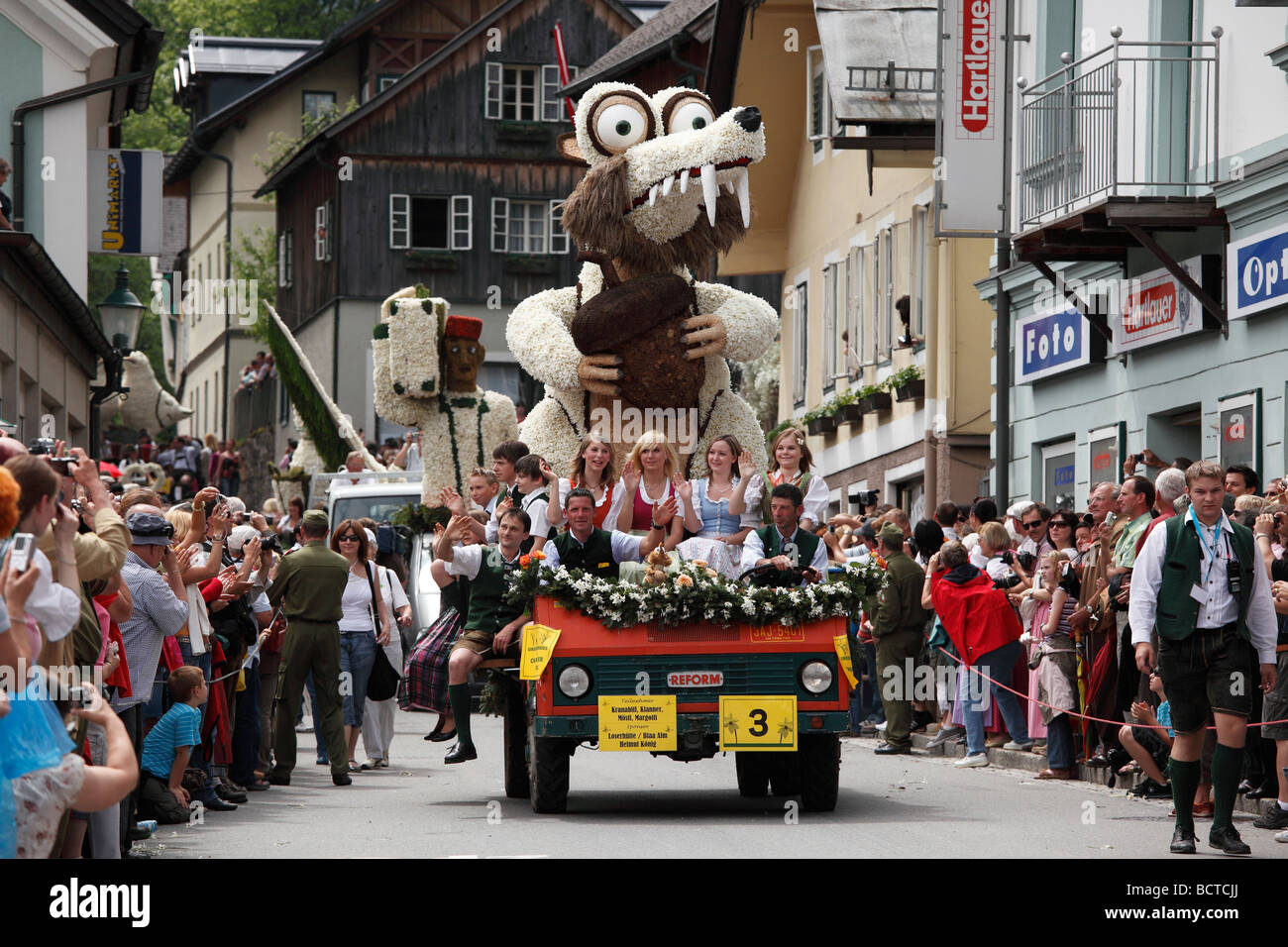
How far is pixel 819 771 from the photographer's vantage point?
1335 cm

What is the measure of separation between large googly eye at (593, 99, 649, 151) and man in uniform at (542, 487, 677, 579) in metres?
4.02

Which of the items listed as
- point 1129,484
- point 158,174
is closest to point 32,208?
point 158,174

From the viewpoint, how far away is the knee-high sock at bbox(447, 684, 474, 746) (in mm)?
14375

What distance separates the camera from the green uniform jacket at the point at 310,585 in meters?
15.9

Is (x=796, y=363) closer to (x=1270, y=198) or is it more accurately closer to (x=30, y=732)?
(x=1270, y=198)

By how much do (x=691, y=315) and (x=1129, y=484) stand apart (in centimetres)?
423

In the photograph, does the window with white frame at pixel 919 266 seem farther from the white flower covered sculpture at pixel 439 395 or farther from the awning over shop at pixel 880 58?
the white flower covered sculpture at pixel 439 395

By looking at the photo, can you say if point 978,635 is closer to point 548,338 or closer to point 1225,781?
point 548,338

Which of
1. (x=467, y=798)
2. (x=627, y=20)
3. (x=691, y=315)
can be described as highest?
(x=627, y=20)

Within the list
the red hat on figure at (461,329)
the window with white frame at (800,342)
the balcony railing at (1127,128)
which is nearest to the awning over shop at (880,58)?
the balcony railing at (1127,128)

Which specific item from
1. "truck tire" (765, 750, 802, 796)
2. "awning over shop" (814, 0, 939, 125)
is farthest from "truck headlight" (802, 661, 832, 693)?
"awning over shop" (814, 0, 939, 125)

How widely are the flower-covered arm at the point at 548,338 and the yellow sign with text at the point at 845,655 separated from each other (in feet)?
14.4

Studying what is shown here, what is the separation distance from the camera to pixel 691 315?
55.7 feet

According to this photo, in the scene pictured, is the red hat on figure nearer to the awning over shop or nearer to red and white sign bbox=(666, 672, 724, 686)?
the awning over shop
